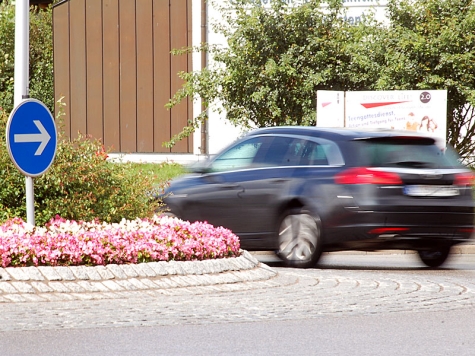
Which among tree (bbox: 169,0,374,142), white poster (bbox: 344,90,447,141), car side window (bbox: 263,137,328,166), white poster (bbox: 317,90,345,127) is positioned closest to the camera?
car side window (bbox: 263,137,328,166)

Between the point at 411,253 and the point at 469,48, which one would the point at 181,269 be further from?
the point at 469,48

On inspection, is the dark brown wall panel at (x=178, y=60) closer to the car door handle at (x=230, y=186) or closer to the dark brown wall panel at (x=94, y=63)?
the dark brown wall panel at (x=94, y=63)

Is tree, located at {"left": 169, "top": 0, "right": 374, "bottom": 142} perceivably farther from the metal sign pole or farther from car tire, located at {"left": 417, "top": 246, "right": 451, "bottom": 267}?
the metal sign pole

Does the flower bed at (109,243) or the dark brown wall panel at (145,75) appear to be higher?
the dark brown wall panel at (145,75)

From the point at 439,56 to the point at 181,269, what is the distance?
14.2m

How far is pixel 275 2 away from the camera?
25.3m

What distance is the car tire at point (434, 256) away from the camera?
13.5 m

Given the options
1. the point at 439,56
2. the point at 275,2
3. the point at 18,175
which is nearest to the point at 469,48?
the point at 439,56

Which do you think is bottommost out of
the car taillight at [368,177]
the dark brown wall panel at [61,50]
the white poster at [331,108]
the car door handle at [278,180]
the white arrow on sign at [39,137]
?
the car door handle at [278,180]

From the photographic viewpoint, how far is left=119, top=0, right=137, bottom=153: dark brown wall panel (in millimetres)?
34969

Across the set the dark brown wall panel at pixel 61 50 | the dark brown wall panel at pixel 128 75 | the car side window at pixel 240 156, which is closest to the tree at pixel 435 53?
the car side window at pixel 240 156

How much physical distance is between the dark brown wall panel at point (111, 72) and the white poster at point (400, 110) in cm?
1577

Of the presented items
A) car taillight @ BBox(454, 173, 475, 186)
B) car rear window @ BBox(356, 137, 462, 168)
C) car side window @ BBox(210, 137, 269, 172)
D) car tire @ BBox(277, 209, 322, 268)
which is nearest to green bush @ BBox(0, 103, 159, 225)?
car side window @ BBox(210, 137, 269, 172)

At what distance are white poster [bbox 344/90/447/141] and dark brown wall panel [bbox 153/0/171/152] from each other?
14454 millimetres
